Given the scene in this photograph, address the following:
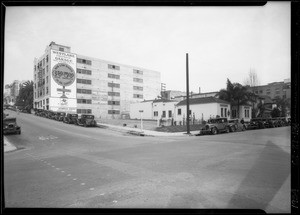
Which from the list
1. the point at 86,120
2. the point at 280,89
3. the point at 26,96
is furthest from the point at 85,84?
the point at 280,89

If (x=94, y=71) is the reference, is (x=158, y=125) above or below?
below

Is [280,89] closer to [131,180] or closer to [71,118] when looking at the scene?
[131,180]

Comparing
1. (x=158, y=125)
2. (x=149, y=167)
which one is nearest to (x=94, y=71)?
(x=149, y=167)

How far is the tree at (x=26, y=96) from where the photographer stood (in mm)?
5540

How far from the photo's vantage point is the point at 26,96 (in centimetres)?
659

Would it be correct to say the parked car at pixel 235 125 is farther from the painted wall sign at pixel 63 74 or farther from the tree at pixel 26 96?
the tree at pixel 26 96

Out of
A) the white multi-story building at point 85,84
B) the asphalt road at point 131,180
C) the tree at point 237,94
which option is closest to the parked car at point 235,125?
the tree at point 237,94

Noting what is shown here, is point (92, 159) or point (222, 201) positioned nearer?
point (222, 201)

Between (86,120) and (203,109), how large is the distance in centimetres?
937

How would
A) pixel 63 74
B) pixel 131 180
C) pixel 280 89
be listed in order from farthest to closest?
pixel 63 74 → pixel 131 180 → pixel 280 89

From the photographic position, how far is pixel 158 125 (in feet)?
77.7
